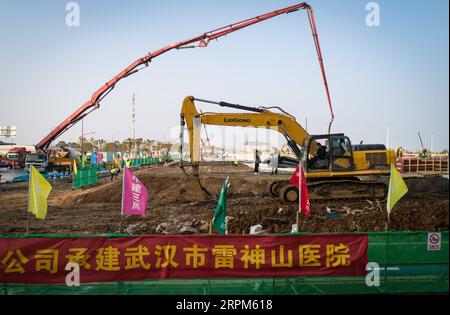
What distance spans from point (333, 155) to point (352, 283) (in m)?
9.65

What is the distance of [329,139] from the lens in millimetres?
16484

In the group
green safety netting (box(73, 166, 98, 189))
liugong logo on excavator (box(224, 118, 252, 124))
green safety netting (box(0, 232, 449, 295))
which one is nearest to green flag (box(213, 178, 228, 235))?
green safety netting (box(0, 232, 449, 295))

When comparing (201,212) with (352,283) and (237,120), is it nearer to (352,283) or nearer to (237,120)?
(237,120)

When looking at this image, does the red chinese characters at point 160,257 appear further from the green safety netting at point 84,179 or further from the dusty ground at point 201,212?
the green safety netting at point 84,179

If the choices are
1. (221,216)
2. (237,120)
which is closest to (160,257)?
(221,216)

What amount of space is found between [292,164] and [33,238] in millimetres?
13804

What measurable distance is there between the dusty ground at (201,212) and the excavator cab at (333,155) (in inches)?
65.4

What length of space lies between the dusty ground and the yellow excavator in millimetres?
797

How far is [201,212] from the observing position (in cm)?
1698

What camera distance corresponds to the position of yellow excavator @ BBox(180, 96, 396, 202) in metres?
16.8

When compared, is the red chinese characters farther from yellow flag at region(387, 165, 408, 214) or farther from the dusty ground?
the dusty ground
